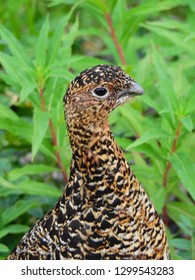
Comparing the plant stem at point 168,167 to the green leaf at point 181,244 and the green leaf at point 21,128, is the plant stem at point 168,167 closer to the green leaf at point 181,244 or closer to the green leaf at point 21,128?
the green leaf at point 181,244

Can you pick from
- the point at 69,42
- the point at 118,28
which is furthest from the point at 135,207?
the point at 118,28

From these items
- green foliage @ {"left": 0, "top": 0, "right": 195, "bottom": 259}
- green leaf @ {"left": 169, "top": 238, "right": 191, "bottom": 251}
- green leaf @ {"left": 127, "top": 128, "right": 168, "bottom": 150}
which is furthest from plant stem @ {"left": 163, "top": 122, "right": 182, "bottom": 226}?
green leaf @ {"left": 169, "top": 238, "right": 191, "bottom": 251}

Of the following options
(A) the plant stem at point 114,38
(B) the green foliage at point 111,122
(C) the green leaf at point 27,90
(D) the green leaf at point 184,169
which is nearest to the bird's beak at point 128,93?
(B) the green foliage at point 111,122

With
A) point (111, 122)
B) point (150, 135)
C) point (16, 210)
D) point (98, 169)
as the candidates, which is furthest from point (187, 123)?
point (16, 210)

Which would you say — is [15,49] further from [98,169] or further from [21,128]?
[98,169]

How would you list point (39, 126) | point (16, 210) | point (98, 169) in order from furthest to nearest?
point (16, 210), point (39, 126), point (98, 169)

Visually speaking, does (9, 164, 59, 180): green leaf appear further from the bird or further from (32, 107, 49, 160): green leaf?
the bird
